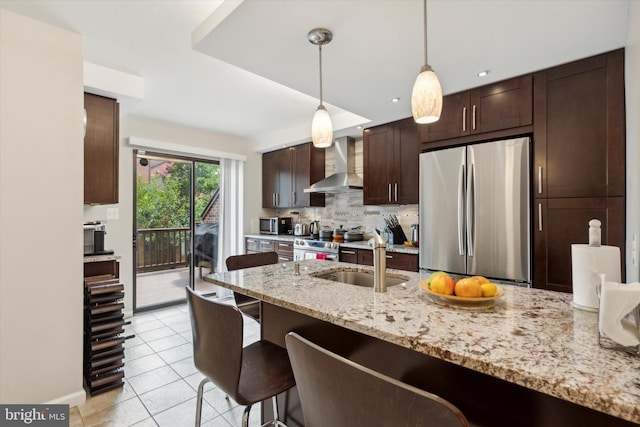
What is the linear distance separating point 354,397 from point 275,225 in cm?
438

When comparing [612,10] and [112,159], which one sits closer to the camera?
[612,10]

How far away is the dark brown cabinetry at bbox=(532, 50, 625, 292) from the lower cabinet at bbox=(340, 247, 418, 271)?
1.06 meters

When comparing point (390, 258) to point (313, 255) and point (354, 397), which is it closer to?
point (313, 255)

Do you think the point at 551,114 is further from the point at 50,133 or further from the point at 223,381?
the point at 50,133

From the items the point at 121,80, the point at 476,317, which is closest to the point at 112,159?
the point at 121,80

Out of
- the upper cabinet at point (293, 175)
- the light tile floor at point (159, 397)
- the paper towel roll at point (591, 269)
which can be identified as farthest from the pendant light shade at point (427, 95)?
the upper cabinet at point (293, 175)

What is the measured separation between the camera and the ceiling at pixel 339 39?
1.62 metres

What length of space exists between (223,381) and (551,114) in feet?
9.09

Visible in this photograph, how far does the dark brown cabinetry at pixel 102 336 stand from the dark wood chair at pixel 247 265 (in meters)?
0.85

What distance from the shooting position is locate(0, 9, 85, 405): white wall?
1.81 meters

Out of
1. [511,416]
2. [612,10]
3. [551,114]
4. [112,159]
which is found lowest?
[511,416]

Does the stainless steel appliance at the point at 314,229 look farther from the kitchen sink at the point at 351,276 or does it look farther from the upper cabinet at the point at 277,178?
the kitchen sink at the point at 351,276

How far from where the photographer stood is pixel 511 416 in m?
0.87

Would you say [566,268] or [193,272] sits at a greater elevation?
[566,268]
